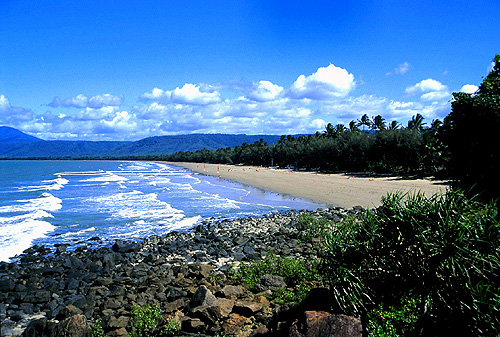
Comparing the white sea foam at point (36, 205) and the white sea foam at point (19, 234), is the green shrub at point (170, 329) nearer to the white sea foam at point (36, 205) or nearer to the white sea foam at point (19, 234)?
the white sea foam at point (19, 234)

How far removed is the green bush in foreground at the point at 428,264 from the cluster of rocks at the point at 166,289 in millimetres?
729

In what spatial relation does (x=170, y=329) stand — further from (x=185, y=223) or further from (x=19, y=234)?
(x=19, y=234)

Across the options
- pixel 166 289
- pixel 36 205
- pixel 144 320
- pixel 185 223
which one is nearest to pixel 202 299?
pixel 144 320

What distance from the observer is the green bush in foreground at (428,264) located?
4.56 m

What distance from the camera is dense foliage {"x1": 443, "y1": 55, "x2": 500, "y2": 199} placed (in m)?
8.97

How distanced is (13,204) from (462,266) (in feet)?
111

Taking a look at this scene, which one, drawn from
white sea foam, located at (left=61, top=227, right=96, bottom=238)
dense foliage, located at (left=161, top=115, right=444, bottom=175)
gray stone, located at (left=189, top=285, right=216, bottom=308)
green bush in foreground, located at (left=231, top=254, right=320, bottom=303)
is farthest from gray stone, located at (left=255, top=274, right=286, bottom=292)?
dense foliage, located at (left=161, top=115, right=444, bottom=175)

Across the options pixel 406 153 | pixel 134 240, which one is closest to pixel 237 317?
pixel 134 240

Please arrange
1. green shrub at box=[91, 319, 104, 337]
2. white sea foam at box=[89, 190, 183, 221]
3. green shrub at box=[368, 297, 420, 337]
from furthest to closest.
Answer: white sea foam at box=[89, 190, 183, 221]
green shrub at box=[91, 319, 104, 337]
green shrub at box=[368, 297, 420, 337]

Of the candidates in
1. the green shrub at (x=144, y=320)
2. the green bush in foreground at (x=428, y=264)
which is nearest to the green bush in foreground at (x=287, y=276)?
the green bush in foreground at (x=428, y=264)

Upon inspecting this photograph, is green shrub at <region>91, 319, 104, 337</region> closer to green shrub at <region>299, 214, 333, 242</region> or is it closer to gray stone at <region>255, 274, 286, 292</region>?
gray stone at <region>255, 274, 286, 292</region>

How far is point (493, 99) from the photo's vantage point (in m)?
9.12

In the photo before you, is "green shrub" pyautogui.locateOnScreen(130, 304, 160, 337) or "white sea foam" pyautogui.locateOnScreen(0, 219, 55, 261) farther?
"white sea foam" pyautogui.locateOnScreen(0, 219, 55, 261)

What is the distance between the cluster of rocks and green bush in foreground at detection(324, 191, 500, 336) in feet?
2.39
